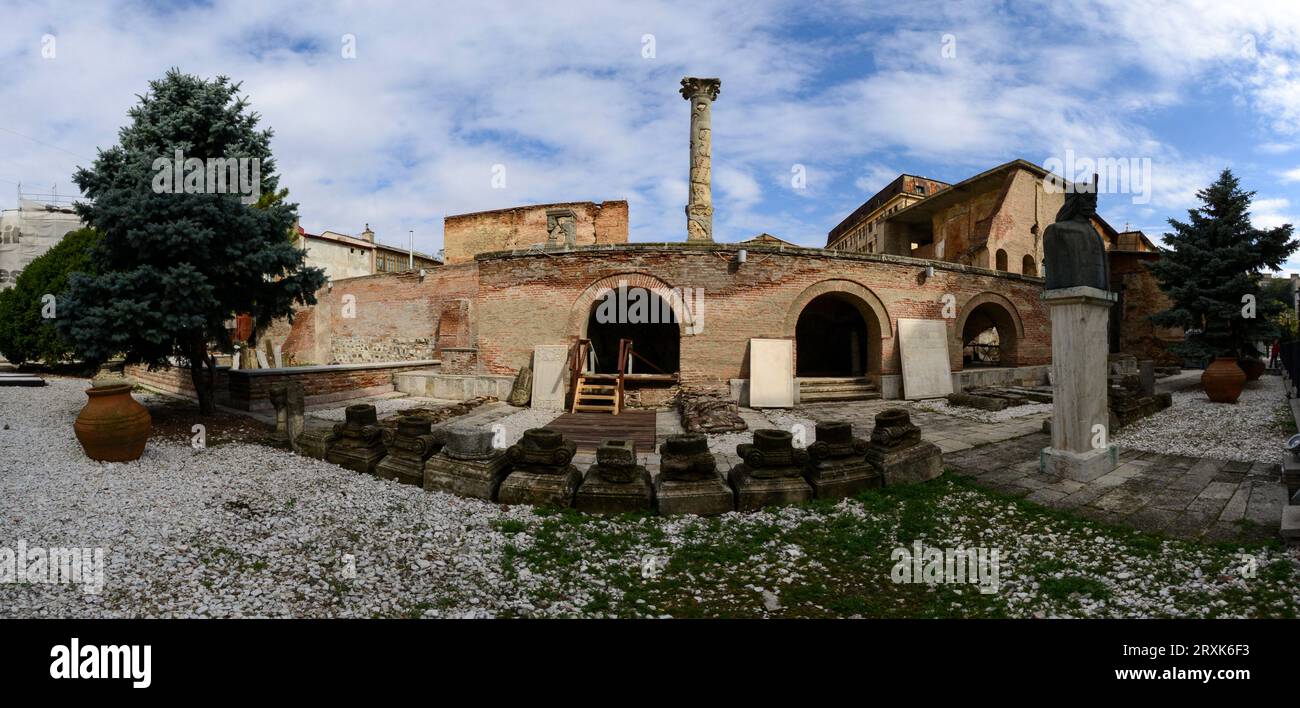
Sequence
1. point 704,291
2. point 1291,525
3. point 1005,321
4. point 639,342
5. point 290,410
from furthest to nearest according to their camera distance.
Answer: point 639,342, point 1005,321, point 704,291, point 290,410, point 1291,525

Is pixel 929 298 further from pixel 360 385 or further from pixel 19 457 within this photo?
pixel 19 457

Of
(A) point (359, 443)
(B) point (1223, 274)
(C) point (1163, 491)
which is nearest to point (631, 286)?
(A) point (359, 443)

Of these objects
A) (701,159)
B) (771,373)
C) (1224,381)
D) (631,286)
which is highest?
(701,159)

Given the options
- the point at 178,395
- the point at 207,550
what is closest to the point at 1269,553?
the point at 207,550

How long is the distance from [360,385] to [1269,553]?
47.2 ft

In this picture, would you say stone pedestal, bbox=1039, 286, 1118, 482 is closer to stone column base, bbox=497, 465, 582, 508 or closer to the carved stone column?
stone column base, bbox=497, 465, 582, 508

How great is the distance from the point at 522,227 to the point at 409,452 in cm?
1956

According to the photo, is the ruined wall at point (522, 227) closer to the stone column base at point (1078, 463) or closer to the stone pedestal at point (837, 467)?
the stone pedestal at point (837, 467)

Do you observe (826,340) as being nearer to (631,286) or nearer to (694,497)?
(631,286)

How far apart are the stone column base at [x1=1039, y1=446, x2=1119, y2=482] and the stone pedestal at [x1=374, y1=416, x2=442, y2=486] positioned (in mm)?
7065

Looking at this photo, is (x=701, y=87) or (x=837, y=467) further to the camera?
(x=701, y=87)

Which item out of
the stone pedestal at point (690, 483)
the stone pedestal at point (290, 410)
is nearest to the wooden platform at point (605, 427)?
the stone pedestal at point (690, 483)

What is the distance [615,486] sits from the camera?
16.9 feet
